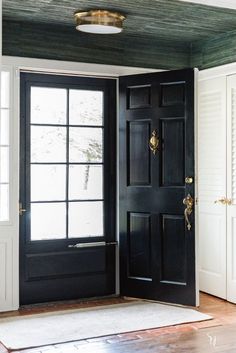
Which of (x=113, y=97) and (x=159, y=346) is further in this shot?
(x=113, y=97)

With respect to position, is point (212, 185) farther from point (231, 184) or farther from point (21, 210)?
point (21, 210)

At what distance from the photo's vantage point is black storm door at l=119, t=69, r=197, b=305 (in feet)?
15.0

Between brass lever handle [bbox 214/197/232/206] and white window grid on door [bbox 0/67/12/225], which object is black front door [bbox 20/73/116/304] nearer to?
white window grid on door [bbox 0/67/12/225]

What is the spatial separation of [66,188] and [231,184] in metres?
1.51

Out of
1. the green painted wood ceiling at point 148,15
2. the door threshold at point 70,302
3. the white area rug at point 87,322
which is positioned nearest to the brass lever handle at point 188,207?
the white area rug at point 87,322

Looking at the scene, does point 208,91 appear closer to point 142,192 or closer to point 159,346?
point 142,192

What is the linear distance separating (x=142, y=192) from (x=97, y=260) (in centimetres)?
78

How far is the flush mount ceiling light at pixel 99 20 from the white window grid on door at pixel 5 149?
76 centimetres

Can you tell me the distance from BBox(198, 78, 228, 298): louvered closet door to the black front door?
0.91 m

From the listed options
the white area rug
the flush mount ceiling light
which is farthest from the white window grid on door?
the white area rug

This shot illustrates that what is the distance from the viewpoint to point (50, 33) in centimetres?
466

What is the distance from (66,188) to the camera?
4.77 metres

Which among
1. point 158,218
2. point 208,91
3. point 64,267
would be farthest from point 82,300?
point 208,91

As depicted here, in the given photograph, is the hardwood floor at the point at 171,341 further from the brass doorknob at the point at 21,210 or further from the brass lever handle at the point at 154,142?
the brass lever handle at the point at 154,142
